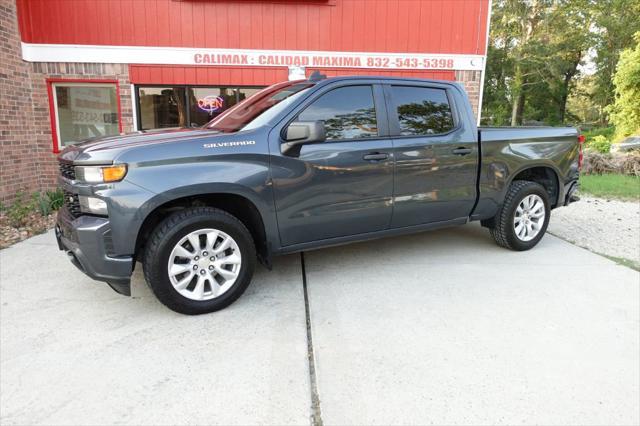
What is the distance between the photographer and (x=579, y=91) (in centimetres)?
4238

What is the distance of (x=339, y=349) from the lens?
2.94 meters

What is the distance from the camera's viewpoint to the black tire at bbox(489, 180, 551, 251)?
191 inches

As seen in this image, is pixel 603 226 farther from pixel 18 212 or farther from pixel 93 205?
pixel 18 212

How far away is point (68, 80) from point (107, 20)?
4.39 feet

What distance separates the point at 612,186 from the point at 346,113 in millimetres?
8438

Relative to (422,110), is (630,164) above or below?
below

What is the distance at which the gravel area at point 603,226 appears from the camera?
5.34 m

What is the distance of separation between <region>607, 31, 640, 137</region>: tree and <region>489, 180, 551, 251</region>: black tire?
22.5 metres

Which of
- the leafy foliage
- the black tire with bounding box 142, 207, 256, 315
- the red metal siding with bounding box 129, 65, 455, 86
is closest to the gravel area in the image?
the black tire with bounding box 142, 207, 256, 315

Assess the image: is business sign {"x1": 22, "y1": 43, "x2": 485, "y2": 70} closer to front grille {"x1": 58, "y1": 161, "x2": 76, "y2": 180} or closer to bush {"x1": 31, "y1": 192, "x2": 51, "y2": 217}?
bush {"x1": 31, "y1": 192, "x2": 51, "y2": 217}

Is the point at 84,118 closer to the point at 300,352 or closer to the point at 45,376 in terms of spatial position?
the point at 45,376

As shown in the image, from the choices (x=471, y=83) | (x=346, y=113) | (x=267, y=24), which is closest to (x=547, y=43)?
(x=471, y=83)

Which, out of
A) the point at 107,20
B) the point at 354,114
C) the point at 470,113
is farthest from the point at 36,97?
the point at 470,113

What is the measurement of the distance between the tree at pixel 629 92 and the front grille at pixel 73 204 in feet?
87.5
